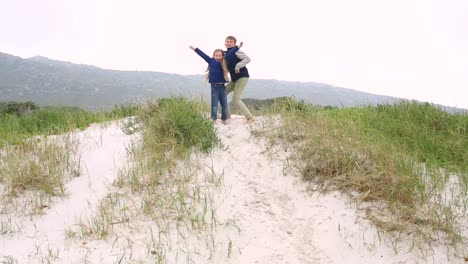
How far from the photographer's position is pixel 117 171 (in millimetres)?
5461

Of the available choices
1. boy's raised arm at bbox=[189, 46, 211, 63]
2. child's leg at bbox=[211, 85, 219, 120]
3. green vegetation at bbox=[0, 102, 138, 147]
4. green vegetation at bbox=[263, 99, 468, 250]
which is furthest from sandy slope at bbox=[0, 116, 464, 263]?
boy's raised arm at bbox=[189, 46, 211, 63]

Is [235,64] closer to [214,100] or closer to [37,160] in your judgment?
[214,100]

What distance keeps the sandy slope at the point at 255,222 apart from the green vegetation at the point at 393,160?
267 mm

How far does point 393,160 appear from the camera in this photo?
4957 millimetres

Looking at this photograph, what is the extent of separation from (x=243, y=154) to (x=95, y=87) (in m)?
129

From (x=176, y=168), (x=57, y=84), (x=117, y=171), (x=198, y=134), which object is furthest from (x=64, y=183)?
(x=57, y=84)

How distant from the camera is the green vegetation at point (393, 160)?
4.18 meters

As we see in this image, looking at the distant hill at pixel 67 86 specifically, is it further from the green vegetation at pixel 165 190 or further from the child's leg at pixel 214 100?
the green vegetation at pixel 165 190

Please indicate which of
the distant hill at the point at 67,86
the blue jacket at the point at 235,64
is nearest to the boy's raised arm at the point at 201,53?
the blue jacket at the point at 235,64

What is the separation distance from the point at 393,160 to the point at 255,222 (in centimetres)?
204

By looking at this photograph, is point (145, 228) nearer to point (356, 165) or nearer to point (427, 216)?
point (356, 165)

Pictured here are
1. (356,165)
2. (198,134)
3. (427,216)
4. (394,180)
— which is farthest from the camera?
(198,134)

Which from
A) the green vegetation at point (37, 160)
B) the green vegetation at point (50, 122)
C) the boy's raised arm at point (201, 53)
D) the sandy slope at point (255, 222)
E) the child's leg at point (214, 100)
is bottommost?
the sandy slope at point (255, 222)

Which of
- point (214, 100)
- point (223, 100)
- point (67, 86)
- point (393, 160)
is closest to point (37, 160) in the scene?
point (214, 100)
